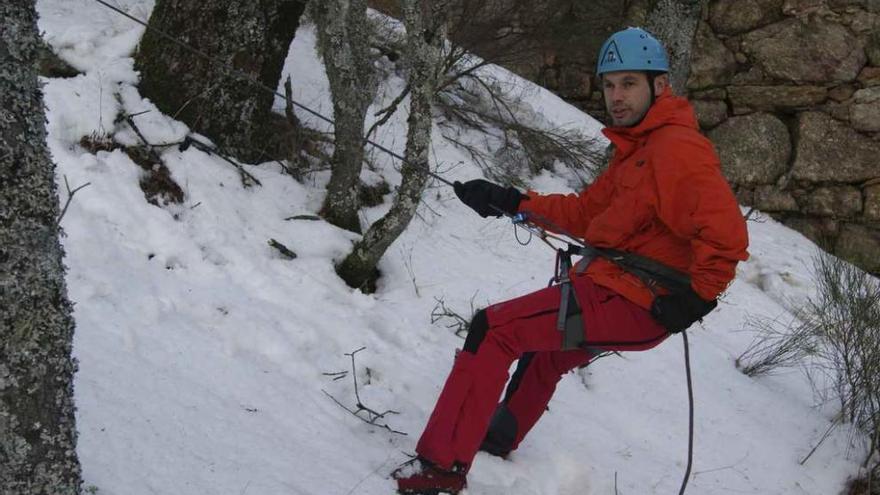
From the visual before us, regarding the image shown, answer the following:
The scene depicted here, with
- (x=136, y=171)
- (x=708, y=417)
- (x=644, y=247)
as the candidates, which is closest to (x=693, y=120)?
(x=644, y=247)

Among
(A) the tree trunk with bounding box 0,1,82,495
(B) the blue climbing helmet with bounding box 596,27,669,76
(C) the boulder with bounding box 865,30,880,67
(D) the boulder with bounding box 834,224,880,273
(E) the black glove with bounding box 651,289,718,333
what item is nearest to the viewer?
(A) the tree trunk with bounding box 0,1,82,495

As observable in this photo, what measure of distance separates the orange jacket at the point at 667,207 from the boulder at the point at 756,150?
6.79 meters

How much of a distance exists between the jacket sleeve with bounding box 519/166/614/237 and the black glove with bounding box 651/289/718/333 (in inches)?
24.5

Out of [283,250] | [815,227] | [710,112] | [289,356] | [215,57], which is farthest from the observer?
[710,112]

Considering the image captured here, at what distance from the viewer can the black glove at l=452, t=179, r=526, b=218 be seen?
349cm

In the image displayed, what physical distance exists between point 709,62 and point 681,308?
7.70 m

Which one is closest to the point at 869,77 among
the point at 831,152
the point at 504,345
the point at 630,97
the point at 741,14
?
the point at 831,152

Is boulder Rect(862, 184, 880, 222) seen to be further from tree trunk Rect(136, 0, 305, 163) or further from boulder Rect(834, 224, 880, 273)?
tree trunk Rect(136, 0, 305, 163)

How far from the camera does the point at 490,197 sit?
3.50m

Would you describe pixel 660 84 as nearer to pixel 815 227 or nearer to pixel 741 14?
pixel 815 227

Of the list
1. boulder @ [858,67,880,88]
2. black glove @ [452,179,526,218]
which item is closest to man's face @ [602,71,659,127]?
black glove @ [452,179,526,218]

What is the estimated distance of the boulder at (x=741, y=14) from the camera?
9.46 metres

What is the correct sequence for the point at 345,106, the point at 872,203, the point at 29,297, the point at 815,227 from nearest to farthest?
1. the point at 29,297
2. the point at 345,106
3. the point at 872,203
4. the point at 815,227

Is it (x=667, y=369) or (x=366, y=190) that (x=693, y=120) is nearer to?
(x=667, y=369)
